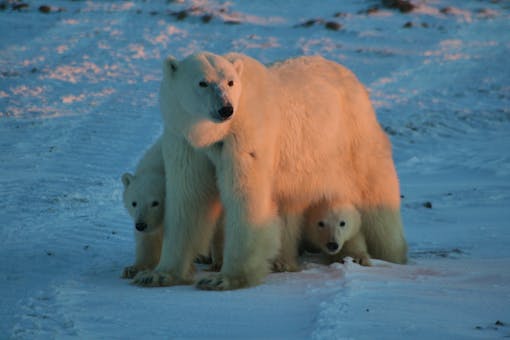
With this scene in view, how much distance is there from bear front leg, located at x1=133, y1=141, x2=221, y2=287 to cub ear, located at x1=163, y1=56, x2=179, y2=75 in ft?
1.44

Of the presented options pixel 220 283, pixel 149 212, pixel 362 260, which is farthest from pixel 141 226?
pixel 362 260

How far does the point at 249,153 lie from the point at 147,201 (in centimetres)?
89

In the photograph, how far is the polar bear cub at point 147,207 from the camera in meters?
5.16

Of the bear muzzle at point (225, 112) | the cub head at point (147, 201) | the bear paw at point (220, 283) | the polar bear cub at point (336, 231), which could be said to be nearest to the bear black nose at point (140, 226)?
the cub head at point (147, 201)

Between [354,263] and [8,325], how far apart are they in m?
2.59

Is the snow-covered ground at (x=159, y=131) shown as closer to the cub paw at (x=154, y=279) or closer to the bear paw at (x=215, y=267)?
the cub paw at (x=154, y=279)

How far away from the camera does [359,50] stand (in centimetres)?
1547

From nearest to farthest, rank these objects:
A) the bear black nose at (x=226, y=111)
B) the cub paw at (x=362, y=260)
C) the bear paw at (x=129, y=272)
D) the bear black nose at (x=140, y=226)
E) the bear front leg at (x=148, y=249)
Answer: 1. the bear black nose at (x=226, y=111)
2. the bear black nose at (x=140, y=226)
3. the bear paw at (x=129, y=272)
4. the bear front leg at (x=148, y=249)
5. the cub paw at (x=362, y=260)

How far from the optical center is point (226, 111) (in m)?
4.34

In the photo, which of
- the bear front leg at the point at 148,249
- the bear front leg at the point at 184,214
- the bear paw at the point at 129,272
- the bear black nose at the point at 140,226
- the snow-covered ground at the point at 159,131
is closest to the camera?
the snow-covered ground at the point at 159,131

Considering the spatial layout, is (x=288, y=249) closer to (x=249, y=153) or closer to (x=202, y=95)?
(x=249, y=153)

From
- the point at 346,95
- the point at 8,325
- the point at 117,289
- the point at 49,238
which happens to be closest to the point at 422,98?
the point at 346,95

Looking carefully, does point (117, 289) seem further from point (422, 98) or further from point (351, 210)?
point (422, 98)

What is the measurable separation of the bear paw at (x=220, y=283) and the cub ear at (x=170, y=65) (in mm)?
1257
